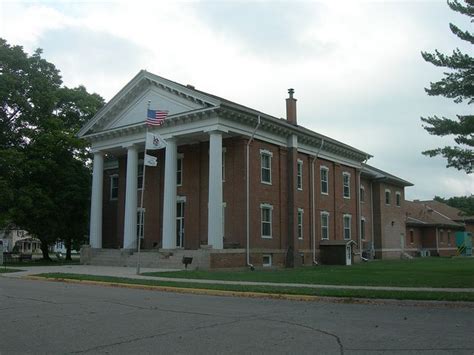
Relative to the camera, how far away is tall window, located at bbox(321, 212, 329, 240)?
38.9 meters

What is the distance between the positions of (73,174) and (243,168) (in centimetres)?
1501

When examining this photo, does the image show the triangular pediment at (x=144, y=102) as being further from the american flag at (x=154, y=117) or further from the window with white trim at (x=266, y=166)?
the window with white trim at (x=266, y=166)

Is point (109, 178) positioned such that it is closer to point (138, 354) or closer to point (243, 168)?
point (243, 168)

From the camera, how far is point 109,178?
42.4 m

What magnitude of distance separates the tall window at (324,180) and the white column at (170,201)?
12.4 metres

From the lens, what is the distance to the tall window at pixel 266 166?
108 feet

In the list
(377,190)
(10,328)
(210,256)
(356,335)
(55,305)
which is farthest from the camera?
(377,190)

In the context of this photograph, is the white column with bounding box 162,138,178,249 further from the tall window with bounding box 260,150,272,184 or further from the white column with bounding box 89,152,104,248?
the white column with bounding box 89,152,104,248

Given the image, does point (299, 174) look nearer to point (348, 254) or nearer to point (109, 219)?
point (348, 254)

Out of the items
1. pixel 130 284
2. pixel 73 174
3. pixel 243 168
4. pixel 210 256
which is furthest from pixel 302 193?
pixel 130 284

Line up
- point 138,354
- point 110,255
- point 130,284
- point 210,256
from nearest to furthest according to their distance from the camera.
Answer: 1. point 138,354
2. point 130,284
3. point 210,256
4. point 110,255

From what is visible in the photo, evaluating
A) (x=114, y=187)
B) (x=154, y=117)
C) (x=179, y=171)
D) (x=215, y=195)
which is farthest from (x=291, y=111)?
(x=114, y=187)

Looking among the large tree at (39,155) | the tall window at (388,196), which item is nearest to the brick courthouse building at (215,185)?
the large tree at (39,155)

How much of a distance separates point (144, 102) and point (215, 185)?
8.57 meters
